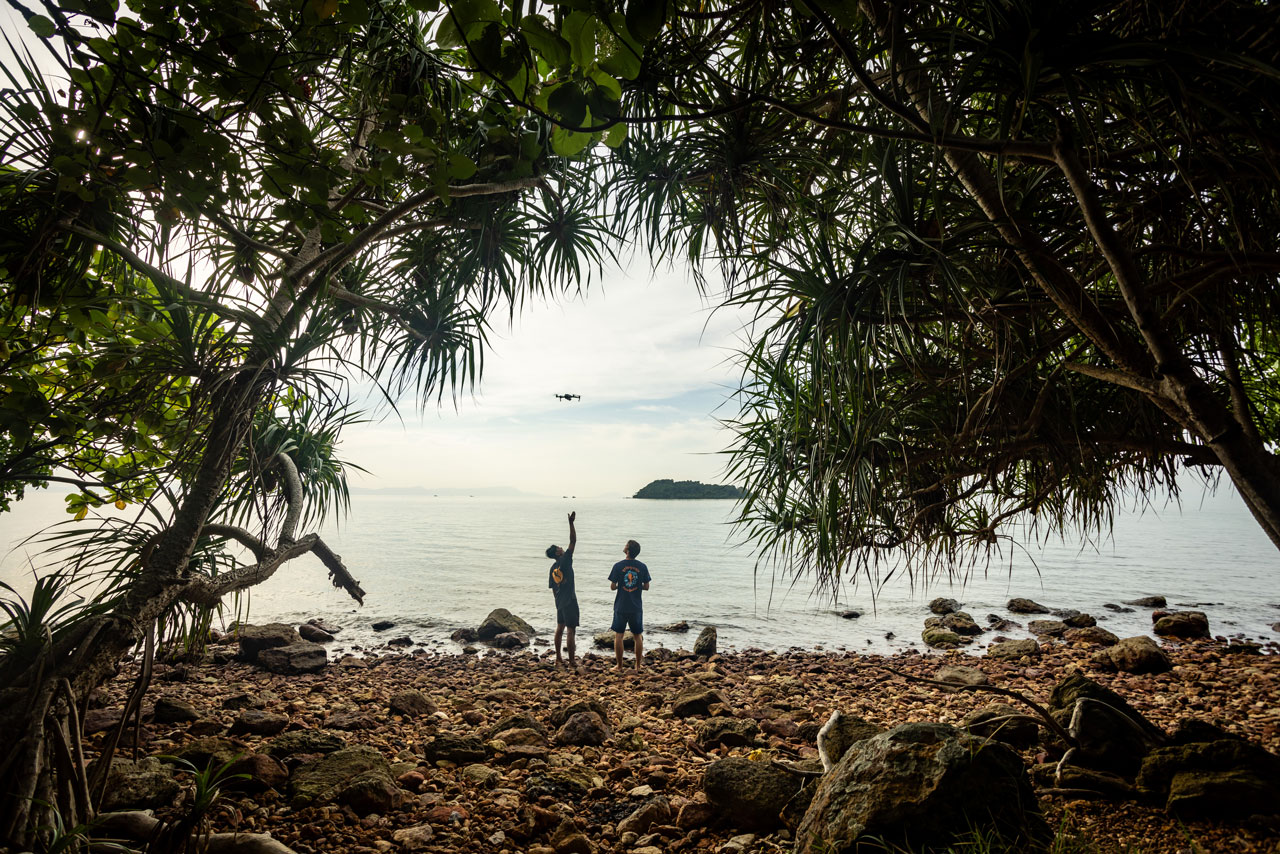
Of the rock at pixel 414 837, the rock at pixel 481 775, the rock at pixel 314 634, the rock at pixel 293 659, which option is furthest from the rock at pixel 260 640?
the rock at pixel 414 837

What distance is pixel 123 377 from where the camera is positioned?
2926mm

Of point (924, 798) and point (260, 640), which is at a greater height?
point (924, 798)

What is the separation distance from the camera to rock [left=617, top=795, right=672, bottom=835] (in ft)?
8.29

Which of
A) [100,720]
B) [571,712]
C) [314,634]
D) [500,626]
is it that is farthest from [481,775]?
[314,634]

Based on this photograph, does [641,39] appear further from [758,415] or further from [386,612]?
[386,612]

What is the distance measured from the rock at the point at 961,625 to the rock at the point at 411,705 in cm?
836

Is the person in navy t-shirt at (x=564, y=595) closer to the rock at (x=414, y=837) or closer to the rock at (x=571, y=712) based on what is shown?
the rock at (x=571, y=712)

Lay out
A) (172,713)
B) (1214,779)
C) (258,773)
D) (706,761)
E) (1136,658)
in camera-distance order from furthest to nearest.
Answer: (1136,658)
(172,713)
(706,761)
(258,773)
(1214,779)

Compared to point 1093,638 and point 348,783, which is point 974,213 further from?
point 1093,638

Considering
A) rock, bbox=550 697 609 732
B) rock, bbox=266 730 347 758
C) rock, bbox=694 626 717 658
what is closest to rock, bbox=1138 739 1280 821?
rock, bbox=550 697 609 732

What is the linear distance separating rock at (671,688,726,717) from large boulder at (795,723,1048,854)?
256 centimetres

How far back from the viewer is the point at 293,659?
6.07 meters

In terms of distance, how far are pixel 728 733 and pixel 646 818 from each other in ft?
4.37

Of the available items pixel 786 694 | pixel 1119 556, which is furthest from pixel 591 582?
pixel 1119 556
